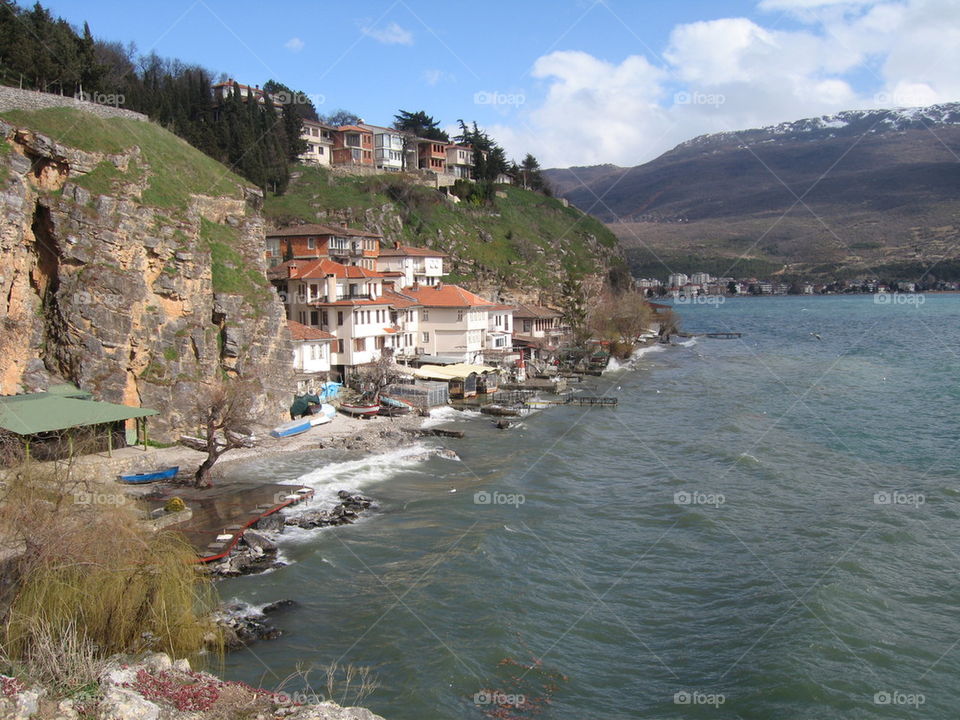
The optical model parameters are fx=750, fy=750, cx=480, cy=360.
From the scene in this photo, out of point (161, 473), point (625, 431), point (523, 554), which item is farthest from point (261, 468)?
point (625, 431)

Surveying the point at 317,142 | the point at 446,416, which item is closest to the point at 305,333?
the point at 446,416

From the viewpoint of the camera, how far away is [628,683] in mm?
16750

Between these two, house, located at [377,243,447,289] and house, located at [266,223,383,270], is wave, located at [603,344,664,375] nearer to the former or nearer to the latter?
house, located at [377,243,447,289]

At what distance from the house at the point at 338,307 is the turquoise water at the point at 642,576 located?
11106 millimetres

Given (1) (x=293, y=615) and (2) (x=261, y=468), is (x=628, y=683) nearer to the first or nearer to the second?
(1) (x=293, y=615)

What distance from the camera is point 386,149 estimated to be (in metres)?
100

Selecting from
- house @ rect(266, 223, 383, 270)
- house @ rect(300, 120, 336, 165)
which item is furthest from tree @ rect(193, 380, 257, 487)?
house @ rect(300, 120, 336, 165)

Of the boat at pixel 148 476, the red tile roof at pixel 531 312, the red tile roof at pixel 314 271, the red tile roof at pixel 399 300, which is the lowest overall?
the boat at pixel 148 476

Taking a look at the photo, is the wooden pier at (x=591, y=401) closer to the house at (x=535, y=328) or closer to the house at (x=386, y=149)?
the house at (x=535, y=328)

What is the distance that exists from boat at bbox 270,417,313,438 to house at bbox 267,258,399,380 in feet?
30.3

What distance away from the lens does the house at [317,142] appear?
91.4 m

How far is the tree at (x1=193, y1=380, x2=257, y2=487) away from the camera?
90.3ft

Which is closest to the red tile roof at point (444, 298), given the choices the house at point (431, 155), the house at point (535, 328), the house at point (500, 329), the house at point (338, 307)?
the house at point (500, 329)

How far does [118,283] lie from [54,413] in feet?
24.5
